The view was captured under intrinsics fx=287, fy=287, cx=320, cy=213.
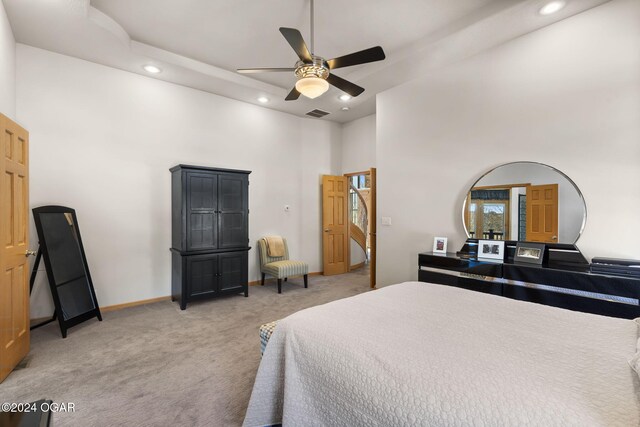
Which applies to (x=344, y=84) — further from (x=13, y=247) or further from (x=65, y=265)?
(x=65, y=265)

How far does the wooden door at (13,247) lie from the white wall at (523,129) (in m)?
4.11

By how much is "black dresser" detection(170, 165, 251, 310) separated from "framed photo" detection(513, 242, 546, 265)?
353 centimetres

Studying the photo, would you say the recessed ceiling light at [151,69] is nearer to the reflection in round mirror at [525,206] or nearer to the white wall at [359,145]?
the white wall at [359,145]

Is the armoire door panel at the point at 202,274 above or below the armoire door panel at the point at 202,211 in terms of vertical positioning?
below

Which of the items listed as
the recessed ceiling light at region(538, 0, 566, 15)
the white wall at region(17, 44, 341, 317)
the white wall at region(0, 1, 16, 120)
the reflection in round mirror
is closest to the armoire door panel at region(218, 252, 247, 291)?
the white wall at region(17, 44, 341, 317)

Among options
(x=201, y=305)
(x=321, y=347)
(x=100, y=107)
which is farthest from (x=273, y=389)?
(x=100, y=107)

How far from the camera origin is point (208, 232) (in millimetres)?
4102

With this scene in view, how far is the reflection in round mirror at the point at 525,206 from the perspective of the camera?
2.82 metres

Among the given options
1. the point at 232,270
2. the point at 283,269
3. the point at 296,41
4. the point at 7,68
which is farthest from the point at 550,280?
the point at 7,68

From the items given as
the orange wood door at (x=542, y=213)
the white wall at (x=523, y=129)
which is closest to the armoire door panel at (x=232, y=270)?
the white wall at (x=523, y=129)

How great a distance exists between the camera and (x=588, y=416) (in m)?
0.84

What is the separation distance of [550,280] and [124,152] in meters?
5.12

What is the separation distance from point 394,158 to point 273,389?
11.9 ft

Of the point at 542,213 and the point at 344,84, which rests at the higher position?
the point at 344,84
